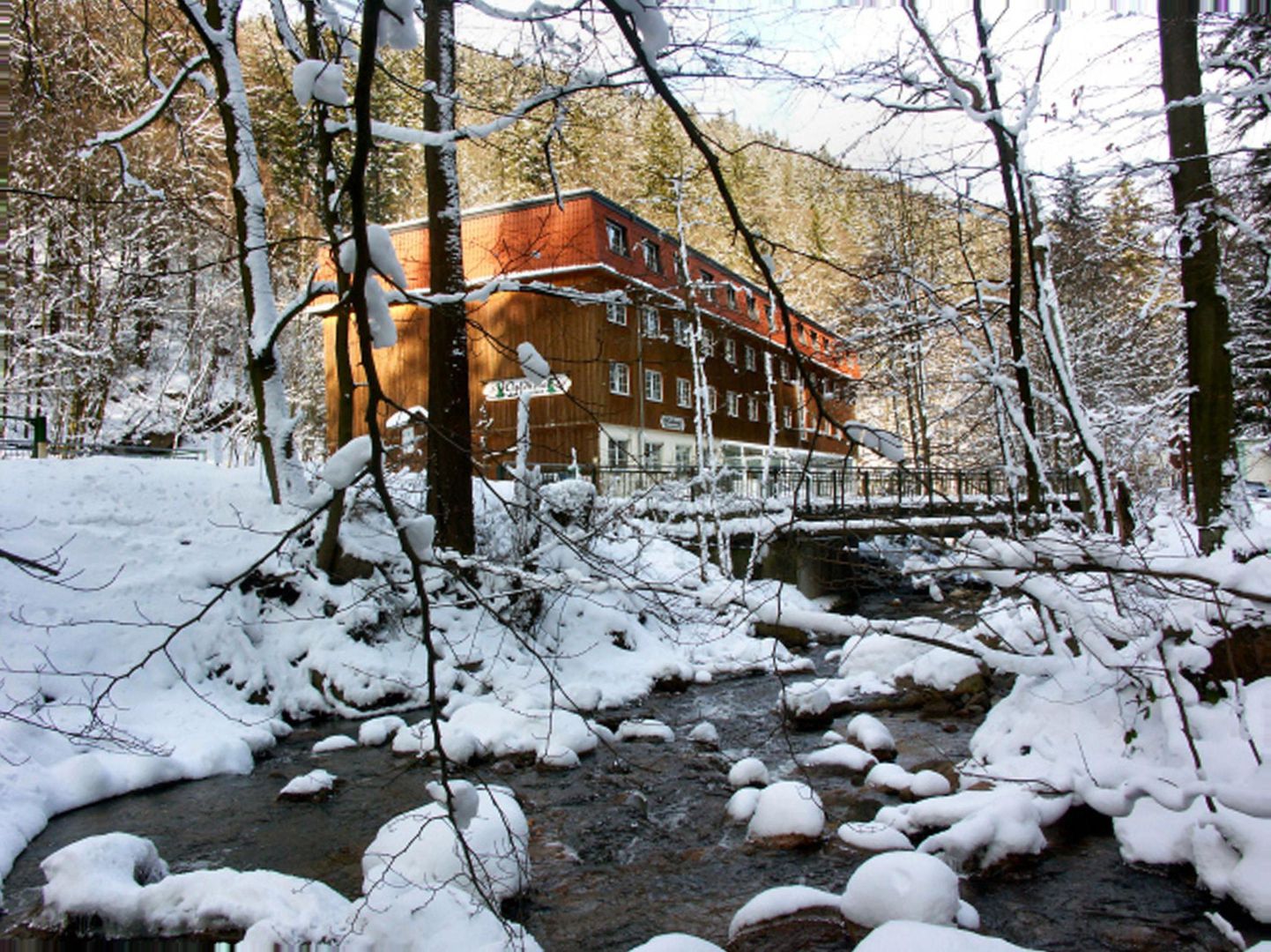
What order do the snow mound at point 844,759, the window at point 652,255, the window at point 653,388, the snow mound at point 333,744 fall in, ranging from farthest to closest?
the window at point 653,388 < the window at point 652,255 < the snow mound at point 333,744 < the snow mound at point 844,759

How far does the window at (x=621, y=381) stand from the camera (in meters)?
28.8

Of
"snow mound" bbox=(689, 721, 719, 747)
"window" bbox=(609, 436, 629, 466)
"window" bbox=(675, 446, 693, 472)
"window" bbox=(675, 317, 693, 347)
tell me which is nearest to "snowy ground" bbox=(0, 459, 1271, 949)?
"window" bbox=(609, 436, 629, 466)

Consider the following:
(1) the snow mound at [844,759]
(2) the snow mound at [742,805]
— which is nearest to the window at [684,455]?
(1) the snow mound at [844,759]

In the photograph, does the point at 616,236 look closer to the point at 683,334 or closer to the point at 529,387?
the point at 683,334

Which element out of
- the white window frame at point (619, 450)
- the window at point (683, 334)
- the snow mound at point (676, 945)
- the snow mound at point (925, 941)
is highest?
the window at point (683, 334)

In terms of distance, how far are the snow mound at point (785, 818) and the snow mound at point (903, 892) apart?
135 cm

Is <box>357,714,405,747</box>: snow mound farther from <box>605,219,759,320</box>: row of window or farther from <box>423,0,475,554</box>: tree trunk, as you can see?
<box>605,219,759,320</box>: row of window

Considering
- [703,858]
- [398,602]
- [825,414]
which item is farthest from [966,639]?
[398,602]

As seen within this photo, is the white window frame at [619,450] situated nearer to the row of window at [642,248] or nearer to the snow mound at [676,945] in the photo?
the snow mound at [676,945]

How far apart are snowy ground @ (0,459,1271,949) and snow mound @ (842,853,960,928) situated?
2 cm

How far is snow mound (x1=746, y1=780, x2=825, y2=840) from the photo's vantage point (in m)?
6.39

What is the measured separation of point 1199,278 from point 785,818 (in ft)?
22.7

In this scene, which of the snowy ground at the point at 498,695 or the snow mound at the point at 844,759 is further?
the snow mound at the point at 844,759

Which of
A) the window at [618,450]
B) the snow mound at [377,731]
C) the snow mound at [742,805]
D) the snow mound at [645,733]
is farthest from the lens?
the snow mound at [645,733]
